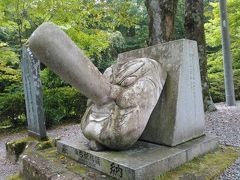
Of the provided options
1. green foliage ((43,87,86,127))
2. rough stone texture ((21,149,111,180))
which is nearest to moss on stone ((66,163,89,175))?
rough stone texture ((21,149,111,180))

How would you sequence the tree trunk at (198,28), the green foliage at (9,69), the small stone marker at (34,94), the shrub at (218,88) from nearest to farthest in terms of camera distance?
the small stone marker at (34,94)
the tree trunk at (198,28)
the green foliage at (9,69)
the shrub at (218,88)

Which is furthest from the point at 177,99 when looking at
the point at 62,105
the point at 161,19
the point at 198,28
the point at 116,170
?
the point at 62,105

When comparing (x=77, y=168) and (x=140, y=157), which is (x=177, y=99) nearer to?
(x=140, y=157)

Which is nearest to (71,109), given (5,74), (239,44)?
(5,74)

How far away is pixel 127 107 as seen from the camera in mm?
2438

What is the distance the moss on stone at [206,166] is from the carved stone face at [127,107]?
1.53ft

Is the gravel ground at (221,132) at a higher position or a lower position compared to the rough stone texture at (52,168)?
lower

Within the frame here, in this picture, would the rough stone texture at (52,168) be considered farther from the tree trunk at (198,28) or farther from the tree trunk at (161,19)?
the tree trunk at (198,28)

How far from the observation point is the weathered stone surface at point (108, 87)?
6.94 feet

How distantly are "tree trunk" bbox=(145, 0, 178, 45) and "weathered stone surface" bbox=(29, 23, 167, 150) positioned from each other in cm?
309

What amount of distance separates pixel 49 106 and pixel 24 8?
2.94 metres

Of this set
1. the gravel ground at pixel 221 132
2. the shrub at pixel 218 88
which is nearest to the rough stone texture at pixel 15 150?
the gravel ground at pixel 221 132

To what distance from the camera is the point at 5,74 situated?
9250 mm

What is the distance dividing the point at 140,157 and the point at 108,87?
0.70 m
